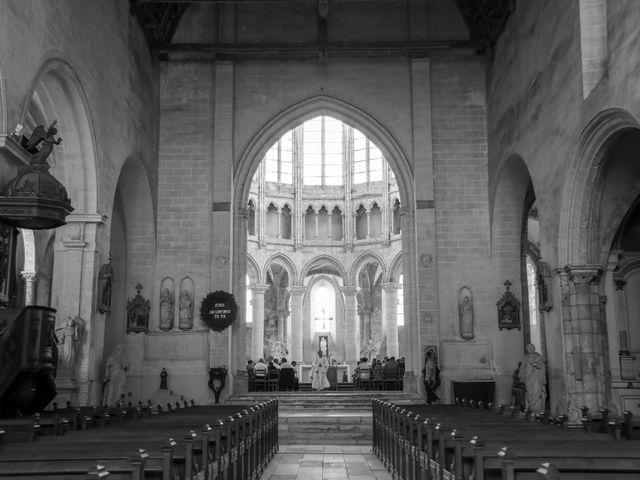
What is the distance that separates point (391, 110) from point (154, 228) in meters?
6.64

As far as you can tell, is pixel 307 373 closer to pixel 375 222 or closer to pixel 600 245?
→ pixel 375 222

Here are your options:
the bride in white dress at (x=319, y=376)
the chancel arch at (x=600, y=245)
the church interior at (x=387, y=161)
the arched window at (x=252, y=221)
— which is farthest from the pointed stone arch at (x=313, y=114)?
the arched window at (x=252, y=221)

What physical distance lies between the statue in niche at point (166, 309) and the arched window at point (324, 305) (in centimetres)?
1576

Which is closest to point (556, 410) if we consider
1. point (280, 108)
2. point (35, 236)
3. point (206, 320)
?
point (206, 320)

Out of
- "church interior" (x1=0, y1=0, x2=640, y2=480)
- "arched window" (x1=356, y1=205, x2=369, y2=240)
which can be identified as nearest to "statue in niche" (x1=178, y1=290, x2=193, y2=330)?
"church interior" (x1=0, y1=0, x2=640, y2=480)

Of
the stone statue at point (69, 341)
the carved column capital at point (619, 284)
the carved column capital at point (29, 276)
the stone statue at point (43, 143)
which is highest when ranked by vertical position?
the stone statue at point (43, 143)

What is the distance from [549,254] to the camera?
15328 millimetres

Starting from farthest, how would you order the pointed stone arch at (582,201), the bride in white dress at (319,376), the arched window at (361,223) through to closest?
the arched window at (361,223)
the bride in white dress at (319,376)
the pointed stone arch at (582,201)

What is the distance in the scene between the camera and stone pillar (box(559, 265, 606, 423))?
1373 centimetres

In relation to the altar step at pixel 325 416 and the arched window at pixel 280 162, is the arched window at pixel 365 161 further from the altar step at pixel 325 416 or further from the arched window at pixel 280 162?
the altar step at pixel 325 416

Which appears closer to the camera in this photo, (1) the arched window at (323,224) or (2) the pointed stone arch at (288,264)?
(2) the pointed stone arch at (288,264)

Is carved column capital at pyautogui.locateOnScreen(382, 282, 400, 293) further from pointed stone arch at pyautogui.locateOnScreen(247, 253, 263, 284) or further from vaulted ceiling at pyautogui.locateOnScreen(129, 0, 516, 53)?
vaulted ceiling at pyautogui.locateOnScreen(129, 0, 516, 53)

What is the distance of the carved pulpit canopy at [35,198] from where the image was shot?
10117 millimetres

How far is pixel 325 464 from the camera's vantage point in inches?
461
